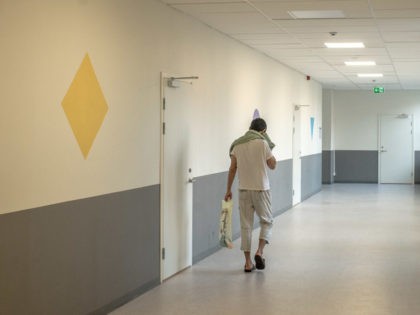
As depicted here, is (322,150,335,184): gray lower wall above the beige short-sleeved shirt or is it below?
below

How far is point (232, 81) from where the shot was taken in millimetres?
8742

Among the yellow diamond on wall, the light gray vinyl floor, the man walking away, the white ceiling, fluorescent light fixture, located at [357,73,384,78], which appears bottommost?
the light gray vinyl floor

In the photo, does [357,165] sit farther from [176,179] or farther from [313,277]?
[176,179]

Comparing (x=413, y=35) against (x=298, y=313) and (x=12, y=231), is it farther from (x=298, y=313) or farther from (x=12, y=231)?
(x=12, y=231)

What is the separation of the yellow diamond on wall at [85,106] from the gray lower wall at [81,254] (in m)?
0.47

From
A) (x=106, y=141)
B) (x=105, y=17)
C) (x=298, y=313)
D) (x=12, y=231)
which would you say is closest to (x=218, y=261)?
(x=298, y=313)

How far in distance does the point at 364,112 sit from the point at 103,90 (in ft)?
49.1

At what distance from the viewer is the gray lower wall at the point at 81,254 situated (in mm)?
4000

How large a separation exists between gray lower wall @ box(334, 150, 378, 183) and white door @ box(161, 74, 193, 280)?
12.9m

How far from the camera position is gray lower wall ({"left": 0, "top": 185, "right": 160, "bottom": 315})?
400 centimetres

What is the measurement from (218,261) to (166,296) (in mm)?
1719

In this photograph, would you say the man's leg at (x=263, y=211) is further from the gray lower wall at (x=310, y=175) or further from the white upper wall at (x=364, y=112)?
the white upper wall at (x=364, y=112)

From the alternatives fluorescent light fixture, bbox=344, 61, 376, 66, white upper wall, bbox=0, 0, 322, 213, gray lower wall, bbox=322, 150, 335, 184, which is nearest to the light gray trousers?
white upper wall, bbox=0, 0, 322, 213

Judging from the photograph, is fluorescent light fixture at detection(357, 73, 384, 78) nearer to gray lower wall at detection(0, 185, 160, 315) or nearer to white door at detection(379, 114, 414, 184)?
white door at detection(379, 114, 414, 184)
